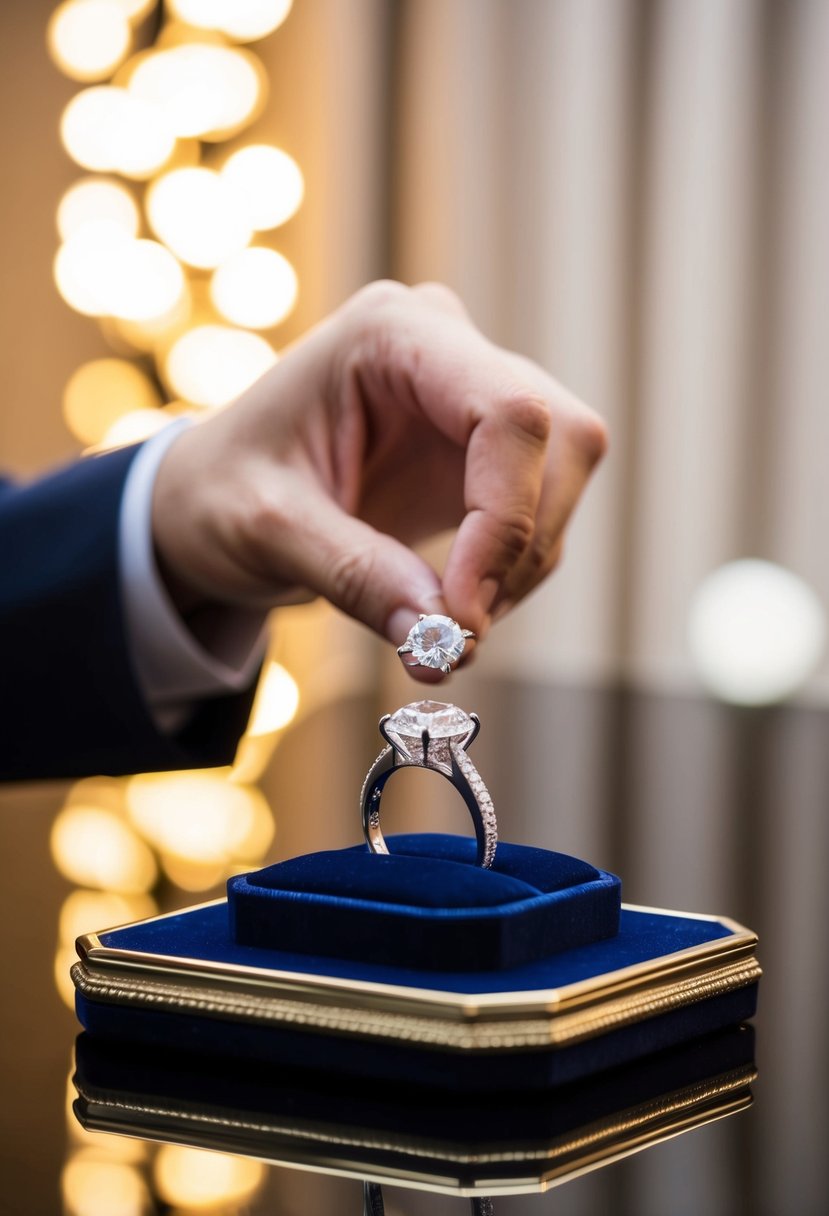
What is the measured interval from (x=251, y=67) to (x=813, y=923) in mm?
3121

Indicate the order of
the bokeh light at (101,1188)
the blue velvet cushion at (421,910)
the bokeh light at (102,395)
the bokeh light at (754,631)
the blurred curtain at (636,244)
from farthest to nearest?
the bokeh light at (102,395) → the bokeh light at (754,631) → the blurred curtain at (636,244) → the blue velvet cushion at (421,910) → the bokeh light at (101,1188)

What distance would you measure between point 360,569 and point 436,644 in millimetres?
210

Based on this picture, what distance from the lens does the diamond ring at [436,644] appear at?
761mm

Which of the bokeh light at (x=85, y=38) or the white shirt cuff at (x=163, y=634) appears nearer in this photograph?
the white shirt cuff at (x=163, y=634)

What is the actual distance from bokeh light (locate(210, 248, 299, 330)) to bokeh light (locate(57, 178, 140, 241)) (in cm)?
28

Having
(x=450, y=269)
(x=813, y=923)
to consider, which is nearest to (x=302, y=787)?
(x=813, y=923)

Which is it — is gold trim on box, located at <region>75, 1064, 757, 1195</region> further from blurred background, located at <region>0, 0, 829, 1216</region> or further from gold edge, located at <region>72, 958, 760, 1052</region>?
blurred background, located at <region>0, 0, 829, 1216</region>

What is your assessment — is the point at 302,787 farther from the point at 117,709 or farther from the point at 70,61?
the point at 70,61

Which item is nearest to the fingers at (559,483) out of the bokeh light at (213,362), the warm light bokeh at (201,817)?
the warm light bokeh at (201,817)

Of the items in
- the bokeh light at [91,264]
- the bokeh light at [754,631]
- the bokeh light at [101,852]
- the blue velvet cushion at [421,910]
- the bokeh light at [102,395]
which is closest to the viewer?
the blue velvet cushion at [421,910]

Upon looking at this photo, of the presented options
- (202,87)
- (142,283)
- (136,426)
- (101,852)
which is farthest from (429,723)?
(202,87)

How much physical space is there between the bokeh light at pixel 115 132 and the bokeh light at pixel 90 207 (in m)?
0.04

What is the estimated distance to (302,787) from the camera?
1.28m

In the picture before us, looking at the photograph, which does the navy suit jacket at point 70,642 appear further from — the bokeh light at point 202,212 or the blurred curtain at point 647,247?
the bokeh light at point 202,212
